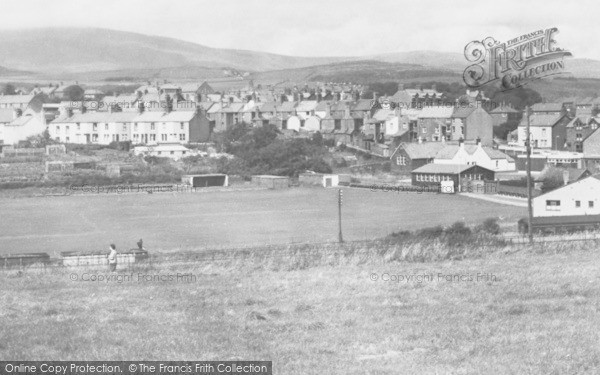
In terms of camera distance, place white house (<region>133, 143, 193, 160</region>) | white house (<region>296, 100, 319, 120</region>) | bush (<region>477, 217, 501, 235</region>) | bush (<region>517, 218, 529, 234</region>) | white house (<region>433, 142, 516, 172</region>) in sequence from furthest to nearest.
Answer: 1. white house (<region>296, 100, 319, 120</region>)
2. white house (<region>133, 143, 193, 160</region>)
3. white house (<region>433, 142, 516, 172</region>)
4. bush (<region>517, 218, 529, 234</region>)
5. bush (<region>477, 217, 501, 235</region>)

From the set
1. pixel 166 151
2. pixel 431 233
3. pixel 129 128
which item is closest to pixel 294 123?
pixel 129 128

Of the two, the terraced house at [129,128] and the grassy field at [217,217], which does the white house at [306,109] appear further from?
the grassy field at [217,217]

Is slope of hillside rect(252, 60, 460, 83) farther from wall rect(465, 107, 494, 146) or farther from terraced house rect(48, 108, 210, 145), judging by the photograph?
wall rect(465, 107, 494, 146)

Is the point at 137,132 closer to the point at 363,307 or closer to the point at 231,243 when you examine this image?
the point at 231,243

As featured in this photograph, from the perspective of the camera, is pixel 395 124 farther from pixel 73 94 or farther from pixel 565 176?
pixel 73 94

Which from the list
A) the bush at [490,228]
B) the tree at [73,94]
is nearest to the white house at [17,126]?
the tree at [73,94]

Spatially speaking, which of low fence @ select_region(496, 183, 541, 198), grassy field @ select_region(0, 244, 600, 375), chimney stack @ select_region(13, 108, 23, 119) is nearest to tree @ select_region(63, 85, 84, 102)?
chimney stack @ select_region(13, 108, 23, 119)
